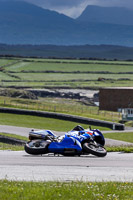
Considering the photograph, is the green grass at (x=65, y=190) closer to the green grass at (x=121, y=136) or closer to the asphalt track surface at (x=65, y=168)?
the asphalt track surface at (x=65, y=168)

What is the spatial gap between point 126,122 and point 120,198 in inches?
2221

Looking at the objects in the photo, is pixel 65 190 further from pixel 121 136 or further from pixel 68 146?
pixel 121 136

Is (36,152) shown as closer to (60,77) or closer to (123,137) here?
(123,137)

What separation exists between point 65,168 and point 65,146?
337 cm

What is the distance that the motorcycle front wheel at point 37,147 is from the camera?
727 inches

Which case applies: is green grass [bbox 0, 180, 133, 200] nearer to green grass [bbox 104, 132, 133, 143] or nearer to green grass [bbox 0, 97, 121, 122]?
green grass [bbox 104, 132, 133, 143]

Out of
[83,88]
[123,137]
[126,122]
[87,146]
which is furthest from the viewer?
[83,88]

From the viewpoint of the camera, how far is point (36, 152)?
18516mm

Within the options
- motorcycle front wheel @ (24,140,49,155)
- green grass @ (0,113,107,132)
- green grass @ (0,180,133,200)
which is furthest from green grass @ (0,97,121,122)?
green grass @ (0,180,133,200)

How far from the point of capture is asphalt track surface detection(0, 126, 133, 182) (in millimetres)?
13531

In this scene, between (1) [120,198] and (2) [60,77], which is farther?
(2) [60,77]

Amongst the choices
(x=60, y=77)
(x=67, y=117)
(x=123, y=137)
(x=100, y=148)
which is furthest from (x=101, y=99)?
(x=60, y=77)

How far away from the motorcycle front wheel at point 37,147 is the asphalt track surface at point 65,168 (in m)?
0.23

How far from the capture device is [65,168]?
15.1 meters
